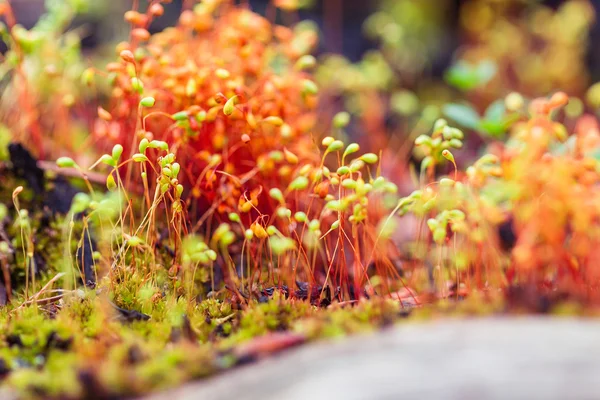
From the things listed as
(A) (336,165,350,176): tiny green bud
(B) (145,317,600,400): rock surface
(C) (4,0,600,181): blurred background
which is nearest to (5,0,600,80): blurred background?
(C) (4,0,600,181): blurred background

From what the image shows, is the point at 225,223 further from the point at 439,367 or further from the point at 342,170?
the point at 439,367

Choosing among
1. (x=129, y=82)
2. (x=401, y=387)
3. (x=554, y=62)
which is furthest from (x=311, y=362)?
(x=554, y=62)

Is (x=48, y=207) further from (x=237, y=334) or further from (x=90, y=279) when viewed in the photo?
(x=237, y=334)

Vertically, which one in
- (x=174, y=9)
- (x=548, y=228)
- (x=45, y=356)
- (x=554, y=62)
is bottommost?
(x=45, y=356)

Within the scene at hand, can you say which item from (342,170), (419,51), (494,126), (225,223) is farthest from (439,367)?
(419,51)

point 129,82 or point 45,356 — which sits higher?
point 129,82

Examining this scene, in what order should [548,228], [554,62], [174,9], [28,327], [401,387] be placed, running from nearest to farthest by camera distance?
[401,387], [548,228], [28,327], [554,62], [174,9]

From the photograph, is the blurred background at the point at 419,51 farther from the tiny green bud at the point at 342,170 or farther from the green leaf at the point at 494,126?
the tiny green bud at the point at 342,170

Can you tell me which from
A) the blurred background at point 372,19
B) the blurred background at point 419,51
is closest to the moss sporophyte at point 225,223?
the blurred background at point 419,51

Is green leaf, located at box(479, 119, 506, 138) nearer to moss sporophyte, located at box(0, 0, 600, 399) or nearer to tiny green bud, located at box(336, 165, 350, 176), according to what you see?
moss sporophyte, located at box(0, 0, 600, 399)
